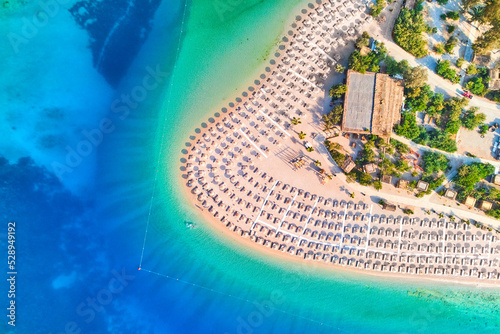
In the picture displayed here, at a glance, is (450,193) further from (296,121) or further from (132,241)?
(132,241)

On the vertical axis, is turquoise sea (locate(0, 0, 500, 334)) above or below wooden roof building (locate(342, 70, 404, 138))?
below

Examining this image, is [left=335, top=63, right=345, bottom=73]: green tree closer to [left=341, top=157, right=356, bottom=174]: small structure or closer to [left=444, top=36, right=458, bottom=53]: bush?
[left=341, top=157, right=356, bottom=174]: small structure

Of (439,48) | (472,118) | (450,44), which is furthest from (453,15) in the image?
(472,118)

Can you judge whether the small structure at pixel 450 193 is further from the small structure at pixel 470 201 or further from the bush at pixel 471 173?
the small structure at pixel 470 201

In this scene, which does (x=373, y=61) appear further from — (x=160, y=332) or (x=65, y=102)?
(x=160, y=332)

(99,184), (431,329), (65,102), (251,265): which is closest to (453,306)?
(431,329)

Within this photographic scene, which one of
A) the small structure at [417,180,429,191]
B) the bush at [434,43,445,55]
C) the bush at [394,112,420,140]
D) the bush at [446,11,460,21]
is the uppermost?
the bush at [446,11,460,21]

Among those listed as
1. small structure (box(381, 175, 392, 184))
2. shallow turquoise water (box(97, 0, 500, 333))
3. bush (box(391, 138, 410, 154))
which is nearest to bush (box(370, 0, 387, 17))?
bush (box(391, 138, 410, 154))
